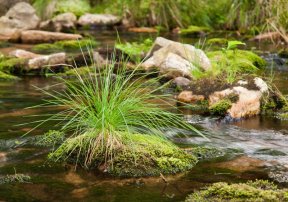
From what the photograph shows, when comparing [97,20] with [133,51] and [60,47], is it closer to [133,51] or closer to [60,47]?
[60,47]

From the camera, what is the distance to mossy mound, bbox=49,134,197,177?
14.7ft

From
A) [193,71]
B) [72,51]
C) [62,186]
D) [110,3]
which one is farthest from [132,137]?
[110,3]

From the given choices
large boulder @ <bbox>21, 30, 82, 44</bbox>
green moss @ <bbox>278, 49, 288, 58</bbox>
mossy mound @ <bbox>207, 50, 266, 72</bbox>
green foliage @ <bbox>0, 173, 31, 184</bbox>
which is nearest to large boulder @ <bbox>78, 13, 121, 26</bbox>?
large boulder @ <bbox>21, 30, 82, 44</bbox>

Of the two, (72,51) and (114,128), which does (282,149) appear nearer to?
(114,128)

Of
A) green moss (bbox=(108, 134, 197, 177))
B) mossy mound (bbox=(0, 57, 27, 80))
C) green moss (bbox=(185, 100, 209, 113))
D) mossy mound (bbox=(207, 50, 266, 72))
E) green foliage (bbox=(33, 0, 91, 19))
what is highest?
green foliage (bbox=(33, 0, 91, 19))

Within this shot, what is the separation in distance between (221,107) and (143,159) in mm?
2680

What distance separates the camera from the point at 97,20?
22.3 m

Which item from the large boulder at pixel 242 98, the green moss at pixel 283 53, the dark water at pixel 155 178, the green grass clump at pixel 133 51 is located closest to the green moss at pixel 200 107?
the large boulder at pixel 242 98

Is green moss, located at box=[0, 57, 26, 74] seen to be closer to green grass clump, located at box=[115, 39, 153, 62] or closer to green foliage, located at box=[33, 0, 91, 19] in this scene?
green grass clump, located at box=[115, 39, 153, 62]

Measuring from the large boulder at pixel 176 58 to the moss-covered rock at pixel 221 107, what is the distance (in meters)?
1.57

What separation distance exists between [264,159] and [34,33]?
41.8ft

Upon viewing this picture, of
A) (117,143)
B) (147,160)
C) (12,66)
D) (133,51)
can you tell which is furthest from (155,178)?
(12,66)

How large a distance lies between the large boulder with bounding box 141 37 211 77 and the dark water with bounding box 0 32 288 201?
2364 mm

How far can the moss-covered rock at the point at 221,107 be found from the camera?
6953mm
